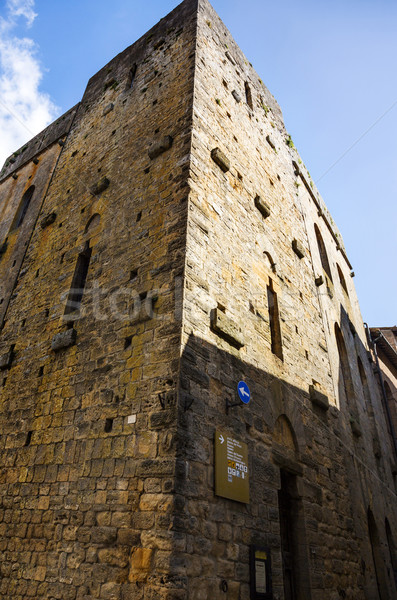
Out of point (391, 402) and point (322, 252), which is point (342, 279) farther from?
point (391, 402)

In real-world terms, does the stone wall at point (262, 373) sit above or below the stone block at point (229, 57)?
below

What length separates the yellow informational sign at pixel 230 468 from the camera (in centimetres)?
417

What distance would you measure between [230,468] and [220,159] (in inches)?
180

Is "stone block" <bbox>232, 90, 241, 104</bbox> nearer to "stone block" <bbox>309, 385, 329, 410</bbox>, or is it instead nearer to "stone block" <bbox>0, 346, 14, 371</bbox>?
"stone block" <bbox>309, 385, 329, 410</bbox>

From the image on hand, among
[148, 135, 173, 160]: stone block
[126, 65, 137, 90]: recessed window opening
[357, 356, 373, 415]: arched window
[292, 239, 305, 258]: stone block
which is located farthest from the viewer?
[357, 356, 373, 415]: arched window

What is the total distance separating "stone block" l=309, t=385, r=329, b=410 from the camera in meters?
6.91

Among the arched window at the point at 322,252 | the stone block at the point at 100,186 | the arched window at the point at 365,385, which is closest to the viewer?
the stone block at the point at 100,186

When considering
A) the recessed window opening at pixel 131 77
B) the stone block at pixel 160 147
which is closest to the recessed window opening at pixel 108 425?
the stone block at pixel 160 147

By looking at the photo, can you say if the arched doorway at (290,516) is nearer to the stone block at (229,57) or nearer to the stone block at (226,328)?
the stone block at (226,328)

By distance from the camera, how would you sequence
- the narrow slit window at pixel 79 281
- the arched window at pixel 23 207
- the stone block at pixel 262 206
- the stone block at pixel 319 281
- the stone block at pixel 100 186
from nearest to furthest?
the narrow slit window at pixel 79 281 → the stone block at pixel 100 186 → the stone block at pixel 262 206 → the stone block at pixel 319 281 → the arched window at pixel 23 207

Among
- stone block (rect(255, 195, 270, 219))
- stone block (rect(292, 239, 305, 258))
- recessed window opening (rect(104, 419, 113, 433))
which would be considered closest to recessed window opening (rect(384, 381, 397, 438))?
stone block (rect(292, 239, 305, 258))

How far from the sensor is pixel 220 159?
6.53 meters

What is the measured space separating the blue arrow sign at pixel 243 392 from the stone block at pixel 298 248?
14.2 ft

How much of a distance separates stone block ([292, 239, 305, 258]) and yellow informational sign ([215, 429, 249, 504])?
5.06 metres
